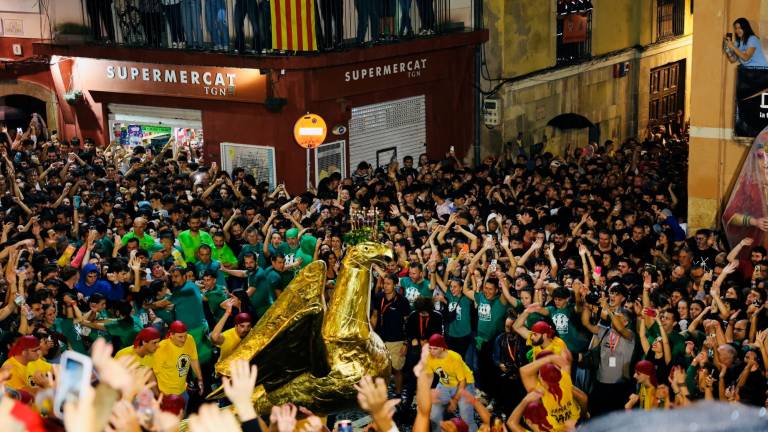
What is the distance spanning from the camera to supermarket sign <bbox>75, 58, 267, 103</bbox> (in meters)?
20.3

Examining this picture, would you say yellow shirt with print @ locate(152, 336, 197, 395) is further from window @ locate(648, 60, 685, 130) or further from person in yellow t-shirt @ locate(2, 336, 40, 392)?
window @ locate(648, 60, 685, 130)

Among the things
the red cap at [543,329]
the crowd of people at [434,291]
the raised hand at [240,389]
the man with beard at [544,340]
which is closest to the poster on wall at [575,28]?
the crowd of people at [434,291]

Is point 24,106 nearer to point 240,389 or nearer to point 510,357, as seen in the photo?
point 510,357

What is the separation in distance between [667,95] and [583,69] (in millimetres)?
Result: 4453

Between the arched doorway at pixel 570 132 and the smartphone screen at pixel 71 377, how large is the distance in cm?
2030

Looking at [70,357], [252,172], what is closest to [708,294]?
[70,357]

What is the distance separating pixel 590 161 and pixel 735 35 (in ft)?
17.9

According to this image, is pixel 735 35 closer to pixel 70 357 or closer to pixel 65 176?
pixel 65 176

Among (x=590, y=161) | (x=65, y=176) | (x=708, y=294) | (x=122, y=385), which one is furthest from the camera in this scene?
(x=590, y=161)

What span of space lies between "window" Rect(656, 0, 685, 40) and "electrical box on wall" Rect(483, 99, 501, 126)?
7.13 metres

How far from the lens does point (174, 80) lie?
21141 mm

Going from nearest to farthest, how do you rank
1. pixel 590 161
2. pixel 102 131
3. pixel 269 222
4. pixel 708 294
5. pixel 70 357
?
1. pixel 70 357
2. pixel 708 294
3. pixel 269 222
4. pixel 590 161
5. pixel 102 131

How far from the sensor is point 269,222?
15.1m

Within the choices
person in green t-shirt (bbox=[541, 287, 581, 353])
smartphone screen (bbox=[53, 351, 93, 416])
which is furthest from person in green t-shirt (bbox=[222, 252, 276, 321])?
smartphone screen (bbox=[53, 351, 93, 416])
